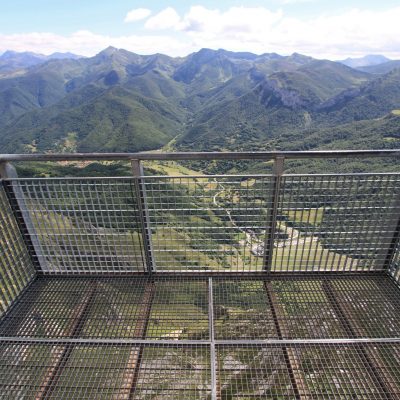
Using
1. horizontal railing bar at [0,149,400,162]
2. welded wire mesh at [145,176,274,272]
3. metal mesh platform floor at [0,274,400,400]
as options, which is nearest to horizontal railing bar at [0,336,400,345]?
metal mesh platform floor at [0,274,400,400]

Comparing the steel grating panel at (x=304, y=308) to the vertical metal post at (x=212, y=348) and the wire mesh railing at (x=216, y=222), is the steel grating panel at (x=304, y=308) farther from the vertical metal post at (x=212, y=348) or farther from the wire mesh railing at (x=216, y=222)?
the wire mesh railing at (x=216, y=222)

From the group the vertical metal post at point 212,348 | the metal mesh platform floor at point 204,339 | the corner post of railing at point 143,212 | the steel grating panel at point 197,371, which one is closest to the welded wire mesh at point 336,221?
the metal mesh platform floor at point 204,339

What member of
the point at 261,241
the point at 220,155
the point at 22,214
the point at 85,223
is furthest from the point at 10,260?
the point at 261,241

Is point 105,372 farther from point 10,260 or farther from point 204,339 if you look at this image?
point 10,260

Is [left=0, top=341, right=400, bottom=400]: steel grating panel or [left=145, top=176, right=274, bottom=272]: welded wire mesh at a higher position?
[left=145, top=176, right=274, bottom=272]: welded wire mesh

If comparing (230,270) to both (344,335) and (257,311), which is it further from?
(344,335)

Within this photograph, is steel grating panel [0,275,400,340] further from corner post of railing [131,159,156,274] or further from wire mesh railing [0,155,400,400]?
corner post of railing [131,159,156,274]
